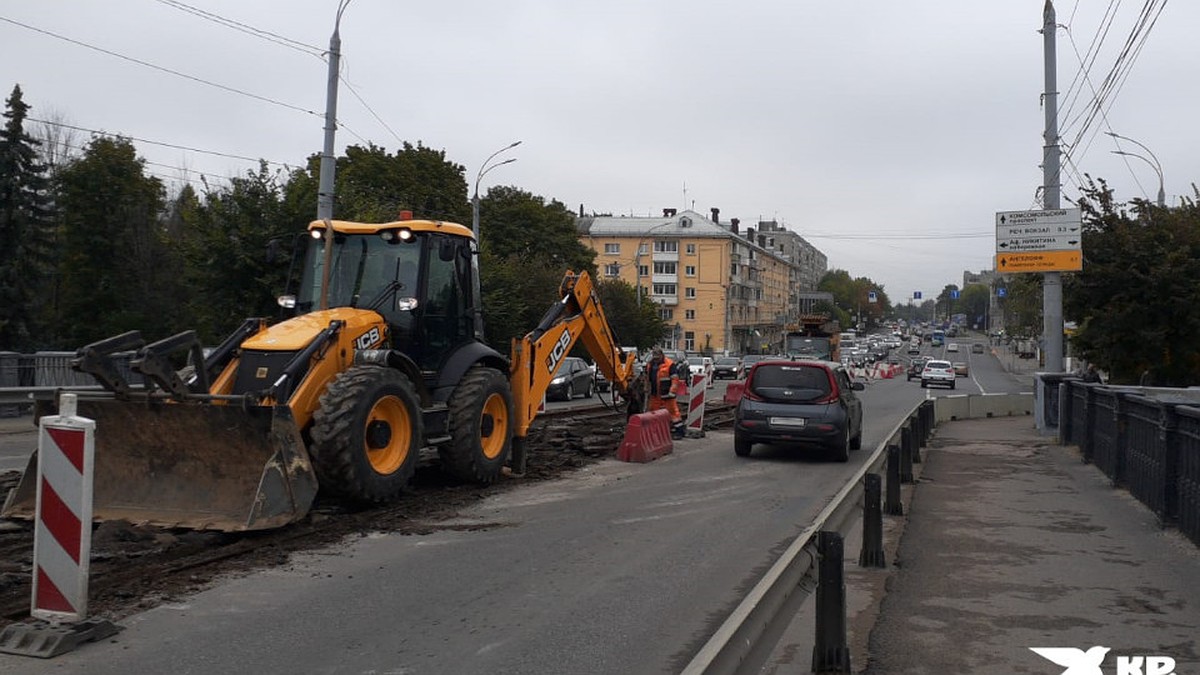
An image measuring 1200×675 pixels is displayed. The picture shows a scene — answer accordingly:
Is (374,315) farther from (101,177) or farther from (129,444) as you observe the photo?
(101,177)

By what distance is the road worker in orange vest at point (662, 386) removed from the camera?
18.8 metres

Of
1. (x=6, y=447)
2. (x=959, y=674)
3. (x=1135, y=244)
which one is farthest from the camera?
(x=1135, y=244)

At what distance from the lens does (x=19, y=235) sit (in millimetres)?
35406

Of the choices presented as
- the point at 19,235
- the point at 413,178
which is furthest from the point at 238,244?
the point at 413,178

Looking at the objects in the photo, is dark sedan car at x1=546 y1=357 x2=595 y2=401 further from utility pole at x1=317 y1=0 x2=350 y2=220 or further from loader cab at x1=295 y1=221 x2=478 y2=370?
loader cab at x1=295 y1=221 x2=478 y2=370

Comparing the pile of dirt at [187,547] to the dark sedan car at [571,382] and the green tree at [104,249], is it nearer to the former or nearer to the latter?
the dark sedan car at [571,382]

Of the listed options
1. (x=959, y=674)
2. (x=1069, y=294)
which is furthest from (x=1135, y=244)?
(x=959, y=674)

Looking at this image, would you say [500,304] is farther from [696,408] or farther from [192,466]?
[192,466]

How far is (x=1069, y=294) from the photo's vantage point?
2261 cm

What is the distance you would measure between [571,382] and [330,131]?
562 inches

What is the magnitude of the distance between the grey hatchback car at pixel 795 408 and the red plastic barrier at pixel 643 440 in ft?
4.21

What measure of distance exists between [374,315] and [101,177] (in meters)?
36.2

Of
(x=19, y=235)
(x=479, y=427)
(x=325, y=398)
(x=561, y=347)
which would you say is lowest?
(x=479, y=427)

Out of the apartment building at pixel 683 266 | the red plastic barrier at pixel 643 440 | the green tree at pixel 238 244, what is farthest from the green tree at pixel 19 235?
the apartment building at pixel 683 266
